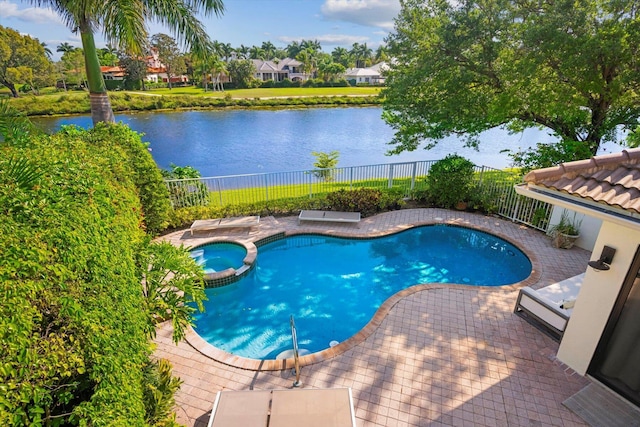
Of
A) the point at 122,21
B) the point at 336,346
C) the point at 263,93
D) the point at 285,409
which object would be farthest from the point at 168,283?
the point at 263,93

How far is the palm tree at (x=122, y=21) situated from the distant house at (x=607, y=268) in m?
8.91

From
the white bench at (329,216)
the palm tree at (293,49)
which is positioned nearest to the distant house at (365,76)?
the palm tree at (293,49)

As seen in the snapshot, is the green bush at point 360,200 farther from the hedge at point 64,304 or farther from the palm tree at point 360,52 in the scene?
the palm tree at point 360,52

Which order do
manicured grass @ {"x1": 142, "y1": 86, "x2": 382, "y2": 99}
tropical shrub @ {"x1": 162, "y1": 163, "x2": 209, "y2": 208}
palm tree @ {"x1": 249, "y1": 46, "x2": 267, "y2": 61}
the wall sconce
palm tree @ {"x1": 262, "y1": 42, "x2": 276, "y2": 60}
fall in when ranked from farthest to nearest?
palm tree @ {"x1": 262, "y1": 42, "x2": 276, "y2": 60}, palm tree @ {"x1": 249, "y1": 46, "x2": 267, "y2": 61}, manicured grass @ {"x1": 142, "y1": 86, "x2": 382, "y2": 99}, tropical shrub @ {"x1": 162, "y1": 163, "x2": 209, "y2": 208}, the wall sconce

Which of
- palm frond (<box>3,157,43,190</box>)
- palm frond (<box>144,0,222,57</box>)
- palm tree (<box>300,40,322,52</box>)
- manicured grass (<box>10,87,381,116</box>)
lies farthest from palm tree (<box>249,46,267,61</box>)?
palm frond (<box>3,157,43,190</box>)

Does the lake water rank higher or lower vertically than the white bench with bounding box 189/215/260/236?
lower

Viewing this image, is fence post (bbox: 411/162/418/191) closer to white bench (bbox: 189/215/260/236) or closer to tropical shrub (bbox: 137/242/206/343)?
white bench (bbox: 189/215/260/236)

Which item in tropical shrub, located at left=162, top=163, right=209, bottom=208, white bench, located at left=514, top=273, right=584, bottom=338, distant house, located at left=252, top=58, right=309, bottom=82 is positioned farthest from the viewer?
distant house, located at left=252, top=58, right=309, bottom=82

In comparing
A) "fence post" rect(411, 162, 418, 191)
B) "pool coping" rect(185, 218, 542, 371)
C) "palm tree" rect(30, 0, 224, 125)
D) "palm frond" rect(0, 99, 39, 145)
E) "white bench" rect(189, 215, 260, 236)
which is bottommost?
"pool coping" rect(185, 218, 542, 371)

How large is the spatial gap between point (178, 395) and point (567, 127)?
12.4 meters

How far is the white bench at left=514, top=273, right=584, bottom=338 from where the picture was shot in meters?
5.32

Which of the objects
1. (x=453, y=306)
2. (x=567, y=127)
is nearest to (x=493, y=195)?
(x=567, y=127)

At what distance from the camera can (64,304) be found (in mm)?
2182

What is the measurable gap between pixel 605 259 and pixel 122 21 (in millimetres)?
10209
